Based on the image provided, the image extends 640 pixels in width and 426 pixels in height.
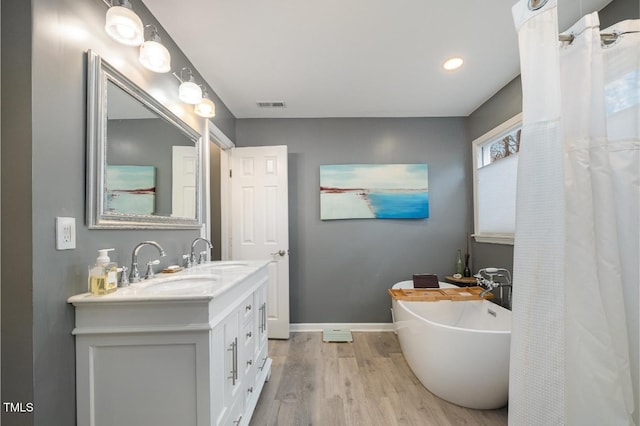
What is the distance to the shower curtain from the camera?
838mm

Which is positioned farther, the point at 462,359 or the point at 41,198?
the point at 462,359

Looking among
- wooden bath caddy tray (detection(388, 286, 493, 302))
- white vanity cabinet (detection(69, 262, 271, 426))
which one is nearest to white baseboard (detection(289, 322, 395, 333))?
wooden bath caddy tray (detection(388, 286, 493, 302))

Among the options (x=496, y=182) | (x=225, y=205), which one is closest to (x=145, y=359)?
(x=225, y=205)

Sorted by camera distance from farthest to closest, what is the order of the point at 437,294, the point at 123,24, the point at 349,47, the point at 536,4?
the point at 437,294 → the point at 349,47 → the point at 123,24 → the point at 536,4

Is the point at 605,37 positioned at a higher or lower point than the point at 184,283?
higher

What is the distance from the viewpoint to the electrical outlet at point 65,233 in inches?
37.1

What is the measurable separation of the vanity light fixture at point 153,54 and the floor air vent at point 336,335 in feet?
8.70

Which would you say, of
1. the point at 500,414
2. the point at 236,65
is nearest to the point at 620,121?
Answer: the point at 500,414

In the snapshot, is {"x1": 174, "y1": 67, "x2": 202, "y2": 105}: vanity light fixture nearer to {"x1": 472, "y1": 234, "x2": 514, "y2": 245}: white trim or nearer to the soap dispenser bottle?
the soap dispenser bottle

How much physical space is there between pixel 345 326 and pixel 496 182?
221cm

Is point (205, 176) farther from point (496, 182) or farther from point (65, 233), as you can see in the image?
point (496, 182)

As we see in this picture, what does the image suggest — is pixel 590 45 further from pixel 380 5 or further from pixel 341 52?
pixel 341 52

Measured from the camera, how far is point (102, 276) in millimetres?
1035

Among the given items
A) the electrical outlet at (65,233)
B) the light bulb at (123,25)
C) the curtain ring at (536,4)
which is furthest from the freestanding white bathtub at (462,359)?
the light bulb at (123,25)
